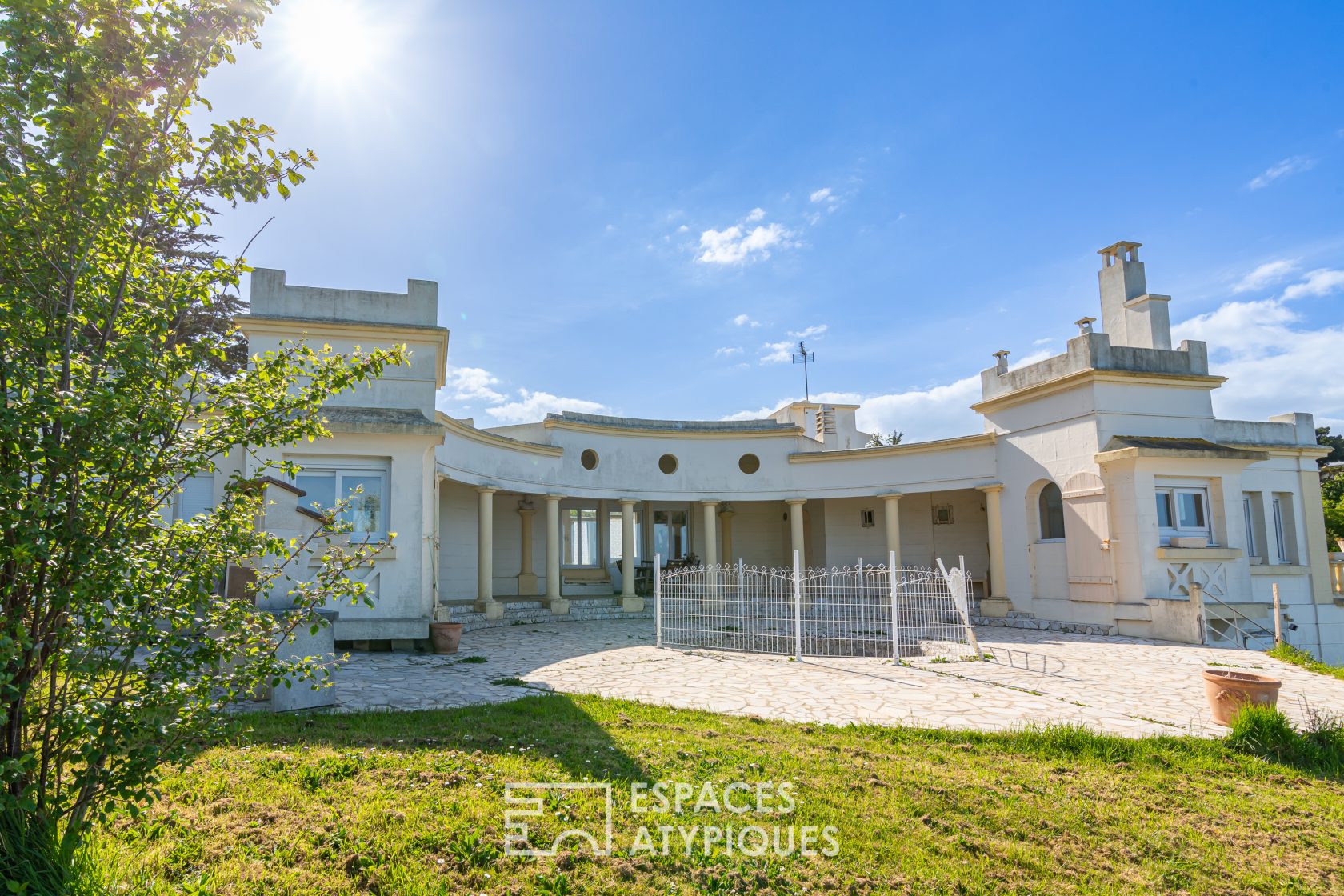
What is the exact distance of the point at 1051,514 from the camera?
16.6 m

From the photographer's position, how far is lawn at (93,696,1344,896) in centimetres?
374

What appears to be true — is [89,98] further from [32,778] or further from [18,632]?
[32,778]

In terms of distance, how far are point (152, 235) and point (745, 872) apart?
450 centimetres

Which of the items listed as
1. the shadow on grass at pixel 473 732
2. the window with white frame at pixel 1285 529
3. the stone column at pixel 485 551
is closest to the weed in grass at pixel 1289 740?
the shadow on grass at pixel 473 732

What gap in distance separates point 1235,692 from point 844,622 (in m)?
8.74

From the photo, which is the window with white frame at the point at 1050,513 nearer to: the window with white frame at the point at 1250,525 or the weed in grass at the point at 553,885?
the window with white frame at the point at 1250,525

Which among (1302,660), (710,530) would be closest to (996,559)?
(1302,660)

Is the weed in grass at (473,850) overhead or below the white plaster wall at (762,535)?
below

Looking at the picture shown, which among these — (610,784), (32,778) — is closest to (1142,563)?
(610,784)

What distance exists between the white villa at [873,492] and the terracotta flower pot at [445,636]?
0.40 meters

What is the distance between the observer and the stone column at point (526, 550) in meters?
19.9

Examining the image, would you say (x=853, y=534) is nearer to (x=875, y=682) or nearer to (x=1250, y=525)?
(x=1250, y=525)

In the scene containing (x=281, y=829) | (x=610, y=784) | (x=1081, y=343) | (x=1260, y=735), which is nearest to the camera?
(x=281, y=829)

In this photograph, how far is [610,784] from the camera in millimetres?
4910
